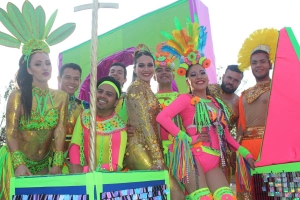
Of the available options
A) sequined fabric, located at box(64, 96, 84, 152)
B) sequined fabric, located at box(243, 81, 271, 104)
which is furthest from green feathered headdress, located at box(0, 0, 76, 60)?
sequined fabric, located at box(243, 81, 271, 104)

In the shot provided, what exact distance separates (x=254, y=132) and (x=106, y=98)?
5.80 ft

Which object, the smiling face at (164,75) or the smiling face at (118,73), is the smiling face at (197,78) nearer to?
the smiling face at (164,75)

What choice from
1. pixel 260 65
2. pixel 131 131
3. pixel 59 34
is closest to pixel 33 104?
pixel 59 34

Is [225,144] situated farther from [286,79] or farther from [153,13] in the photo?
[153,13]

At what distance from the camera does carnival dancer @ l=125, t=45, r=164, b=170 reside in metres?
3.00

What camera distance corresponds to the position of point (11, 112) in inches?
112

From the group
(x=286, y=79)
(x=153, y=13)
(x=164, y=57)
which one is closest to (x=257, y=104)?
(x=286, y=79)

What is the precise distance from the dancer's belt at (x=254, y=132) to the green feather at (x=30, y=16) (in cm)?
254

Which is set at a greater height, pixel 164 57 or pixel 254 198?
pixel 164 57

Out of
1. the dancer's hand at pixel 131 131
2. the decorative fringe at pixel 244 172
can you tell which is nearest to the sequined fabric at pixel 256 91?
the decorative fringe at pixel 244 172

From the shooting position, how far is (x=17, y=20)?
9.96 feet

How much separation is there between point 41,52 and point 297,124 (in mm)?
2363

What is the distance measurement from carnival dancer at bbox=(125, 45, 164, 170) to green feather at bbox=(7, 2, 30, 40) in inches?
43.8

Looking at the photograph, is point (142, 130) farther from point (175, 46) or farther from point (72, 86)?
point (72, 86)
